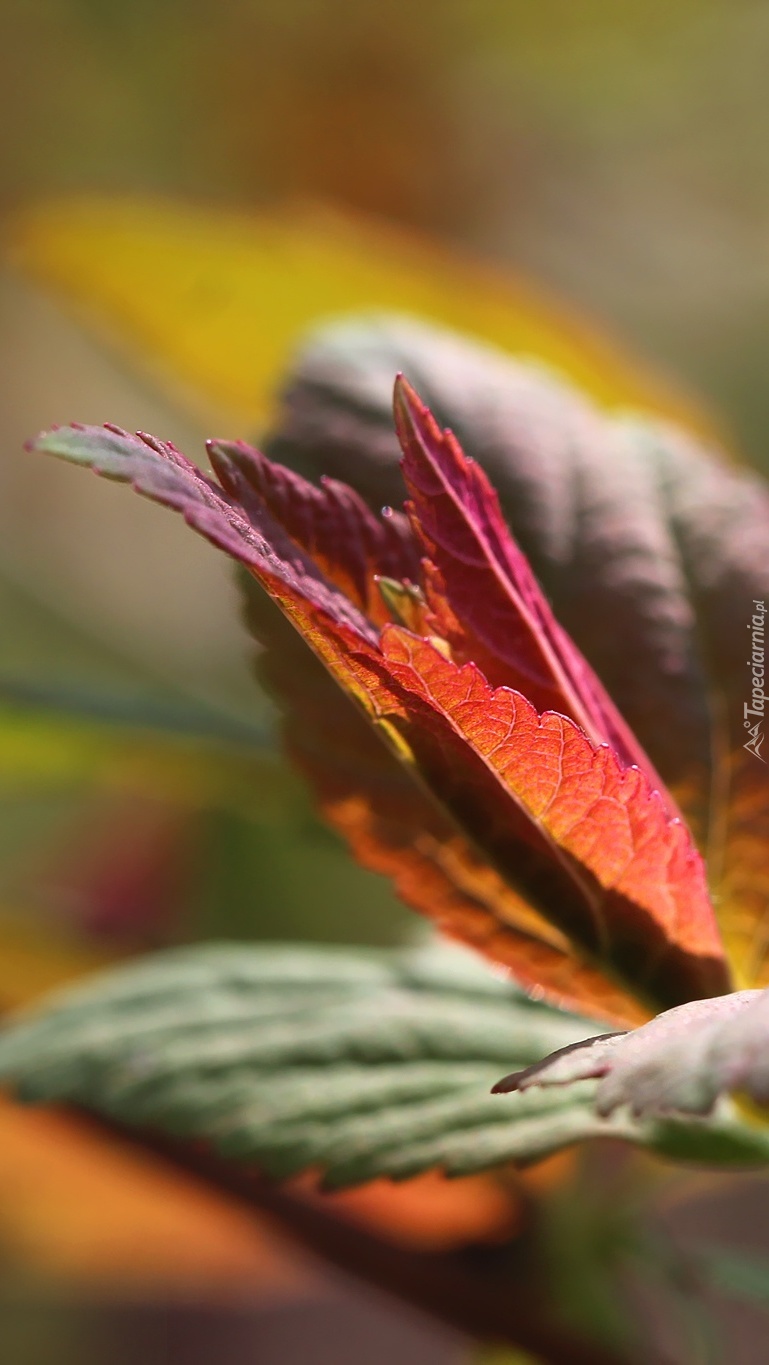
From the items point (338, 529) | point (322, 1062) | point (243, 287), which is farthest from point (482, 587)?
point (243, 287)

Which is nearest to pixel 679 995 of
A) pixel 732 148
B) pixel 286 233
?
pixel 286 233

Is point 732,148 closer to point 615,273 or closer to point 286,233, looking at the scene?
point 615,273

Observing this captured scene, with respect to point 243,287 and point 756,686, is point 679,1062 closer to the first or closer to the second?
point 756,686

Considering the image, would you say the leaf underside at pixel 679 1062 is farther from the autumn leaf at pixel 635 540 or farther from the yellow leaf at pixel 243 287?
the yellow leaf at pixel 243 287

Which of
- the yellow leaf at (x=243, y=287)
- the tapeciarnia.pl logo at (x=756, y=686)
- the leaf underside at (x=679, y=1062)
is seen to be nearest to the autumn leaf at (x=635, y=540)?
the tapeciarnia.pl logo at (x=756, y=686)

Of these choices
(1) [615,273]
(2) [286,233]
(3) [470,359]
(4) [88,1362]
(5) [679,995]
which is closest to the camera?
(5) [679,995]

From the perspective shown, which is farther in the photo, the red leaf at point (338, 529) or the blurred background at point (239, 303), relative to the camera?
the blurred background at point (239, 303)

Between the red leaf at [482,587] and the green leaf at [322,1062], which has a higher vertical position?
the red leaf at [482,587]
